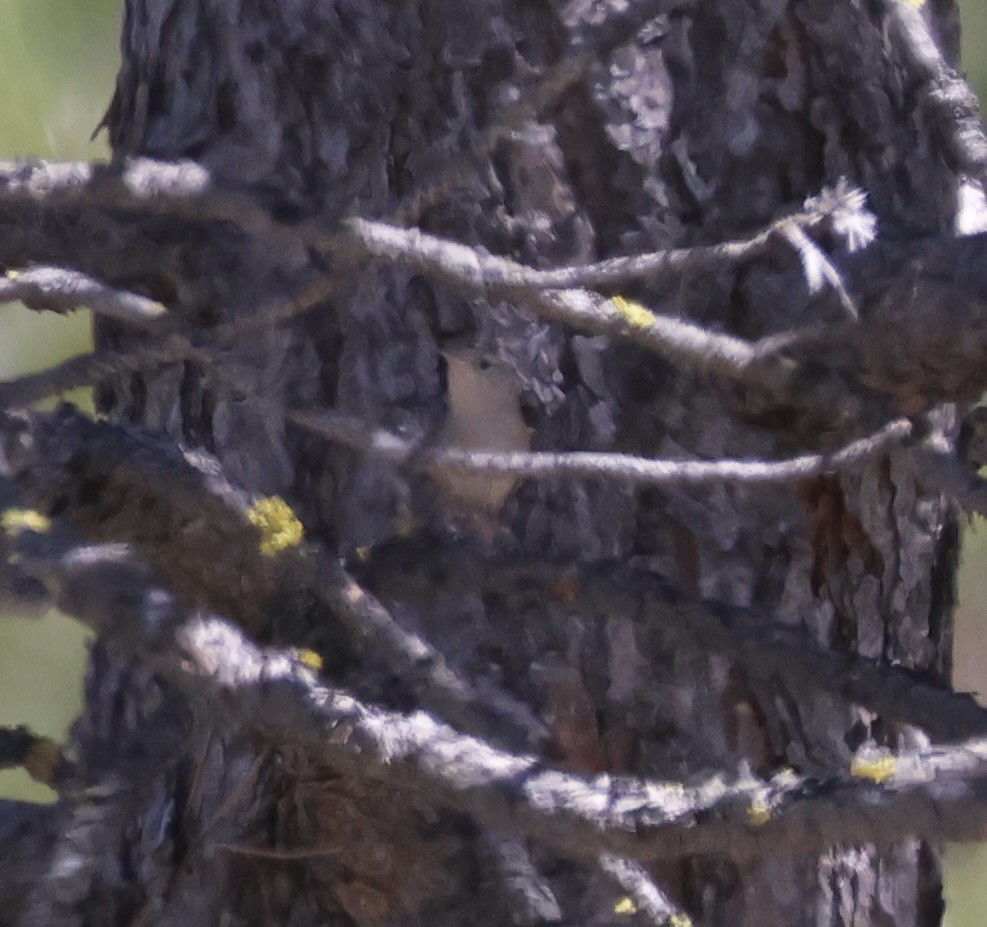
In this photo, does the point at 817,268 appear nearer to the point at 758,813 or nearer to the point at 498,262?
the point at 498,262

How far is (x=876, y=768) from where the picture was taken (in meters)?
0.33

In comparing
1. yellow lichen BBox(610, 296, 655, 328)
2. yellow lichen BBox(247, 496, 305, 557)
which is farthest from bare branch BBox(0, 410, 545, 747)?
yellow lichen BBox(610, 296, 655, 328)

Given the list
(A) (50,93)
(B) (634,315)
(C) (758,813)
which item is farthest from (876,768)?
(A) (50,93)

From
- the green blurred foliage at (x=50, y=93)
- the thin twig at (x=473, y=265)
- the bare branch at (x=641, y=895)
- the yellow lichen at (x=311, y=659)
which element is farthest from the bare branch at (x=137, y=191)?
the green blurred foliage at (x=50, y=93)

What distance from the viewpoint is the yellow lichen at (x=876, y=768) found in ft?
1.02

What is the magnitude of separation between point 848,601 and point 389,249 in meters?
0.29

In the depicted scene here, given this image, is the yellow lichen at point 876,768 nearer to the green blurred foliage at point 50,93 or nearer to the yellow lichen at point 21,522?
the yellow lichen at point 21,522

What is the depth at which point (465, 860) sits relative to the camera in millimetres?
515

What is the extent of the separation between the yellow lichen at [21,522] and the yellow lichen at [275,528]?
7cm

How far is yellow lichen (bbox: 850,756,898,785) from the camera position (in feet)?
1.02

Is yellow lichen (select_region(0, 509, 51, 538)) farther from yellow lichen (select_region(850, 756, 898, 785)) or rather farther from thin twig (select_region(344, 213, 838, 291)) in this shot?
yellow lichen (select_region(850, 756, 898, 785))

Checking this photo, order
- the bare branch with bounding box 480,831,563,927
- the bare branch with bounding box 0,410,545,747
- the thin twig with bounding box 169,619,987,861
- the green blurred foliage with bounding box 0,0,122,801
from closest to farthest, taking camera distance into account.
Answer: the thin twig with bounding box 169,619,987,861
the bare branch with bounding box 0,410,545,747
the bare branch with bounding box 480,831,563,927
the green blurred foliage with bounding box 0,0,122,801

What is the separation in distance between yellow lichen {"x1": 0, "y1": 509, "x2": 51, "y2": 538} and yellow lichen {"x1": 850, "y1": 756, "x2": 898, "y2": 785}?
23 cm

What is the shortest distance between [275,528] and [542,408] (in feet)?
0.56
